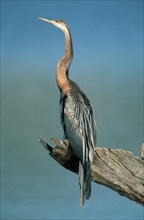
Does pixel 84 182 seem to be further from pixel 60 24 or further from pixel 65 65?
pixel 60 24

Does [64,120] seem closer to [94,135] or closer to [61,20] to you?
[94,135]

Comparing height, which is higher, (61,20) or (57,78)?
(61,20)

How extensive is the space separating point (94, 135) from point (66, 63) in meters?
1.54

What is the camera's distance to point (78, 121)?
7.27m

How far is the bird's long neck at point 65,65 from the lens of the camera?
303 inches

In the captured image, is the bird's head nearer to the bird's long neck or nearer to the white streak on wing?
the bird's long neck

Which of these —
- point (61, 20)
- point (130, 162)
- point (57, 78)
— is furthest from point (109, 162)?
point (61, 20)

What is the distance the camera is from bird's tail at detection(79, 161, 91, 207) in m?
6.65

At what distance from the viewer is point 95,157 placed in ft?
21.6

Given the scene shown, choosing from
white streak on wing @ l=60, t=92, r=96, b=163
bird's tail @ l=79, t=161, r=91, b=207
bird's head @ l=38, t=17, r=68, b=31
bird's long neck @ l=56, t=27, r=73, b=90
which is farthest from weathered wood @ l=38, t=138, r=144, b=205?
bird's head @ l=38, t=17, r=68, b=31

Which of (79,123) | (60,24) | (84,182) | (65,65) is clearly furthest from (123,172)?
(60,24)

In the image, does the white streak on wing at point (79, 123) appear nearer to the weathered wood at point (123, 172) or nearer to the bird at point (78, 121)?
the bird at point (78, 121)

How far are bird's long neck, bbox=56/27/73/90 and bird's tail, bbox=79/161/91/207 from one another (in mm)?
1540

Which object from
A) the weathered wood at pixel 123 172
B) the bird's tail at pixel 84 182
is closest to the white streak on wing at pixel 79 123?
the bird's tail at pixel 84 182
